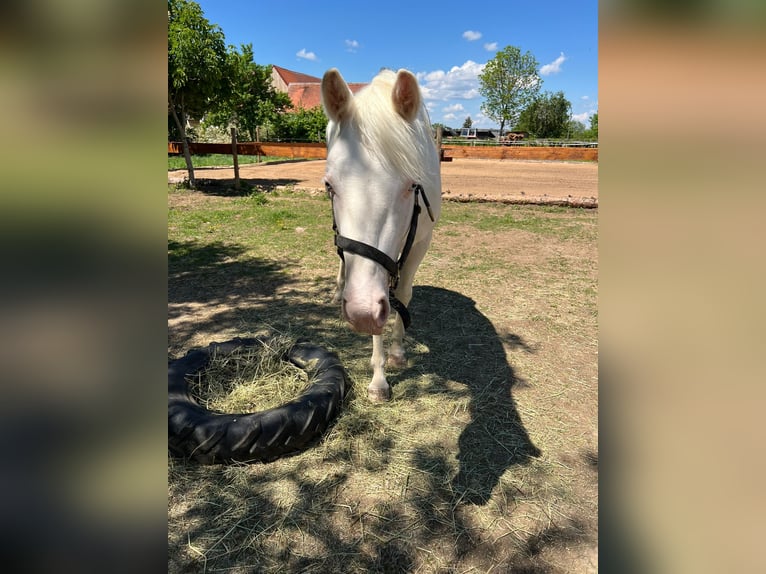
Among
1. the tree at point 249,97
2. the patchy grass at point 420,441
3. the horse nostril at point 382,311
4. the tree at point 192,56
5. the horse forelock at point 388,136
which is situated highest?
the tree at point 249,97

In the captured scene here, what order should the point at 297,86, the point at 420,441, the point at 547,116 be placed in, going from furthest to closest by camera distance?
the point at 297,86 → the point at 547,116 → the point at 420,441

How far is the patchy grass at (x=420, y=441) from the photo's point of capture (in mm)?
2123

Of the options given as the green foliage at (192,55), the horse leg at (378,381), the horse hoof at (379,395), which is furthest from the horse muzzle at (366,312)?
the green foliage at (192,55)

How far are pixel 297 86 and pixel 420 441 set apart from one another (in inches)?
2917

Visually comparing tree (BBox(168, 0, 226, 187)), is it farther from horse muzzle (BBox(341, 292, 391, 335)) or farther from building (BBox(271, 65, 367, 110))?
building (BBox(271, 65, 367, 110))

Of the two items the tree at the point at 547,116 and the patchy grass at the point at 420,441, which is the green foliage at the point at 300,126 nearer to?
the tree at the point at 547,116

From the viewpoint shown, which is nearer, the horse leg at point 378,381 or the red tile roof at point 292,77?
the horse leg at point 378,381

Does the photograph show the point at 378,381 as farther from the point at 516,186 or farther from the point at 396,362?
the point at 516,186

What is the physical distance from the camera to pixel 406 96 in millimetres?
2082

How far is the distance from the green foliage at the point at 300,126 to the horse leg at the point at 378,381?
37757 millimetres
